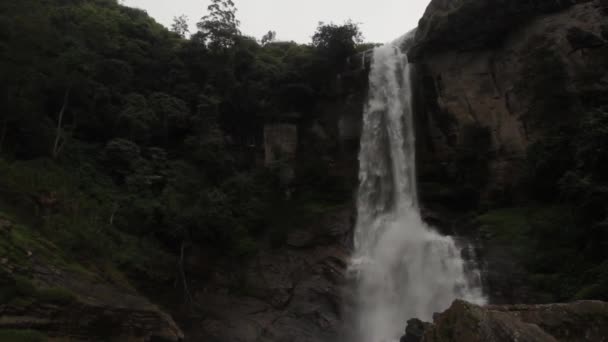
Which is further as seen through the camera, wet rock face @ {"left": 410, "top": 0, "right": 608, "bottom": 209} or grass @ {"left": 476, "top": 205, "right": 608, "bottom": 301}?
wet rock face @ {"left": 410, "top": 0, "right": 608, "bottom": 209}

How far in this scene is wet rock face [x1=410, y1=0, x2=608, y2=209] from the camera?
21.2 meters

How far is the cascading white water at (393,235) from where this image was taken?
1845 centimetres

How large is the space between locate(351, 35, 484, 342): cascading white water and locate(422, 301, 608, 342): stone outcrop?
417 inches

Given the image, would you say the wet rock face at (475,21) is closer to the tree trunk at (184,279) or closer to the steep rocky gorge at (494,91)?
the steep rocky gorge at (494,91)

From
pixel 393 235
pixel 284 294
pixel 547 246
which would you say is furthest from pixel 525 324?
pixel 393 235

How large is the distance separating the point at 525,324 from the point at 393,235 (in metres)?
15.6

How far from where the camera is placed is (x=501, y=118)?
2356cm

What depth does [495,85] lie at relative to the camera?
24.4 metres

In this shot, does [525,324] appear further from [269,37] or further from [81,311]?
[269,37]

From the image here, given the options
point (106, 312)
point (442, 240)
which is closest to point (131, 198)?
point (106, 312)

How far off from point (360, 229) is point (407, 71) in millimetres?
10551

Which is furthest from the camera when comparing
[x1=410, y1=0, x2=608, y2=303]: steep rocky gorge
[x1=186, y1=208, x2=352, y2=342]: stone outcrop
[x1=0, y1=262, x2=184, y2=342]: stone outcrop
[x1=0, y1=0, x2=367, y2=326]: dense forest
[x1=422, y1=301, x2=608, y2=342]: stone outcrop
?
[x1=410, y1=0, x2=608, y2=303]: steep rocky gorge

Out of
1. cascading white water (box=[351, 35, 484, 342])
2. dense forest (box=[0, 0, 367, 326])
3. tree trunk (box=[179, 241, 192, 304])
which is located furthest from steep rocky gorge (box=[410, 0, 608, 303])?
tree trunk (box=[179, 241, 192, 304])

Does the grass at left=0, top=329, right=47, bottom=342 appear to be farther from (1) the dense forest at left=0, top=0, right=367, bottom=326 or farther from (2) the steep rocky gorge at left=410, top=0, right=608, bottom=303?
(2) the steep rocky gorge at left=410, top=0, right=608, bottom=303
